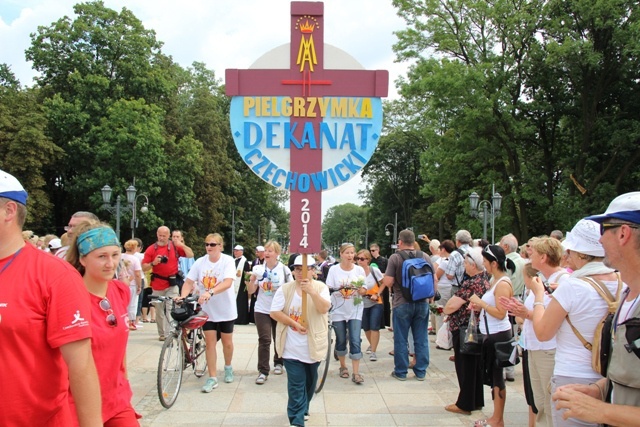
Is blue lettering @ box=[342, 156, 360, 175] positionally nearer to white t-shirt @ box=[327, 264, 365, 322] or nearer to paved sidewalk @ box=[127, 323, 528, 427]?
paved sidewalk @ box=[127, 323, 528, 427]

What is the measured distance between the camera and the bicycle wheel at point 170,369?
630 cm

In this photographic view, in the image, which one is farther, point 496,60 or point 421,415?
point 496,60

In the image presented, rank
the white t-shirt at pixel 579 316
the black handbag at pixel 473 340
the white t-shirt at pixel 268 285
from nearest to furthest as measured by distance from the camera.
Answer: the white t-shirt at pixel 579 316 < the black handbag at pixel 473 340 < the white t-shirt at pixel 268 285

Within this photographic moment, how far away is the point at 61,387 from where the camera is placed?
2.37m

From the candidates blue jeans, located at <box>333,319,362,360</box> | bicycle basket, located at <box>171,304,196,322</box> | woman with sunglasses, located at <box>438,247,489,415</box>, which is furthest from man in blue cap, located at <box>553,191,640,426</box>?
blue jeans, located at <box>333,319,362,360</box>

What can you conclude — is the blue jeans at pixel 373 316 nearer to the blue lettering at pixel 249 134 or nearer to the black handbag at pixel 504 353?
the black handbag at pixel 504 353

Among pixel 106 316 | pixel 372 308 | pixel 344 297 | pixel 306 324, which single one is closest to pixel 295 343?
pixel 306 324

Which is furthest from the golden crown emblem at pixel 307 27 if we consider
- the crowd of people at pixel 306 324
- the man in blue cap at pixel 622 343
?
the man in blue cap at pixel 622 343

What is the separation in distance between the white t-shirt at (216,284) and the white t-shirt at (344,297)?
147cm

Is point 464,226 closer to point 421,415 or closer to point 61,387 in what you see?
point 421,415

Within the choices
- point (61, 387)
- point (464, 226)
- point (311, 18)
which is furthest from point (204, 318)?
point (464, 226)

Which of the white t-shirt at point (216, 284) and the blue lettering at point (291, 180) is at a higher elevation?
the blue lettering at point (291, 180)

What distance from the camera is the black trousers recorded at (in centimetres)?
616

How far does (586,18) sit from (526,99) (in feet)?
16.2
